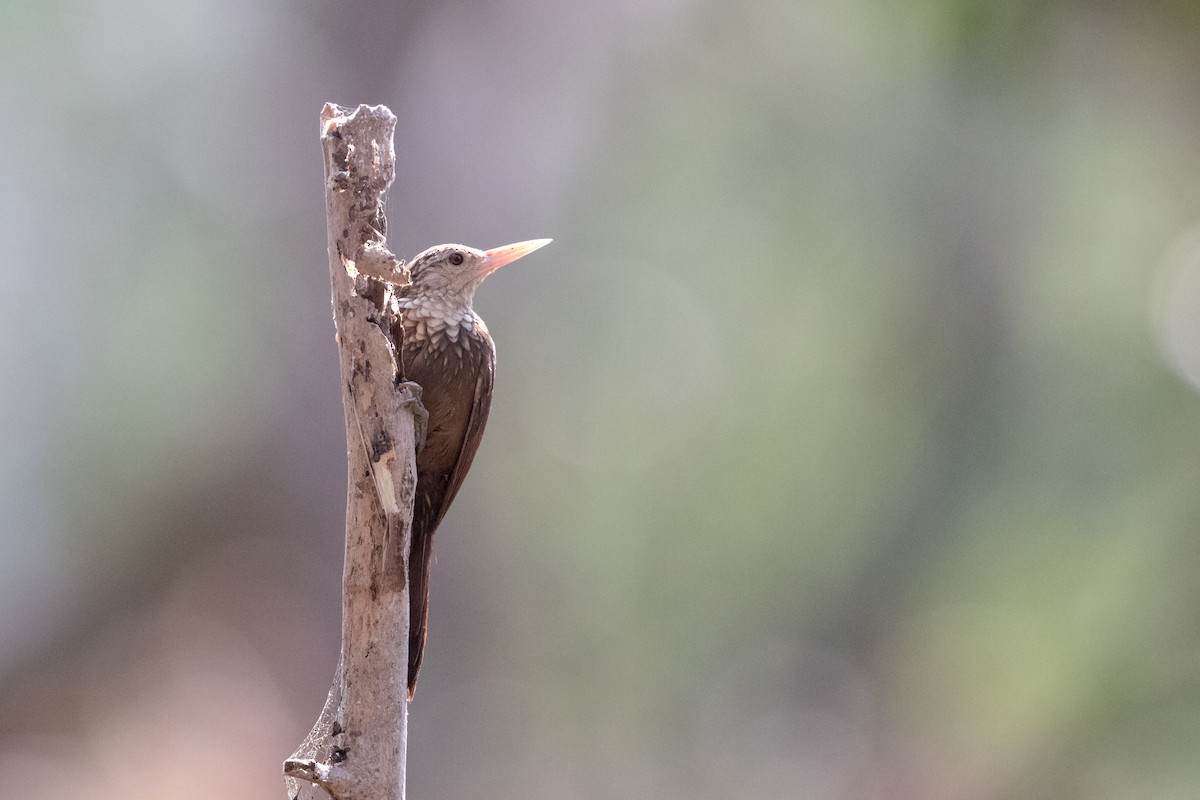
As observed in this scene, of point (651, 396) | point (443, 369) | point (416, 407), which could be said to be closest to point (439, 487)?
point (443, 369)

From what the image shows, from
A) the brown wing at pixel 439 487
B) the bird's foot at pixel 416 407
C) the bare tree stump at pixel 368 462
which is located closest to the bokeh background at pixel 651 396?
→ the brown wing at pixel 439 487

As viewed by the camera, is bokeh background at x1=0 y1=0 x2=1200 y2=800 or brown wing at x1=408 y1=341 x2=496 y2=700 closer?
brown wing at x1=408 y1=341 x2=496 y2=700

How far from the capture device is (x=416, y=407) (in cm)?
297

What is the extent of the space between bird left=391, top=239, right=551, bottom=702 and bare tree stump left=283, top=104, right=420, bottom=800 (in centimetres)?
A: 36

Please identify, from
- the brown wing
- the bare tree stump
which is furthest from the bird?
the bare tree stump

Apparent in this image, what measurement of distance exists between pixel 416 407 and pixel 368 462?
0.88ft

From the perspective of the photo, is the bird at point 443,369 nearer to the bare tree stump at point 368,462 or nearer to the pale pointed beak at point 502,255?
the pale pointed beak at point 502,255

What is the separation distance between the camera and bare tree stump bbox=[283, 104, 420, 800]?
272cm

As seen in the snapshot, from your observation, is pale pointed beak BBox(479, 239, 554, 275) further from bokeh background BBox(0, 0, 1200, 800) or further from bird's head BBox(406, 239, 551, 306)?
bokeh background BBox(0, 0, 1200, 800)

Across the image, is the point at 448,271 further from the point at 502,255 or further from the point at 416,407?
the point at 416,407

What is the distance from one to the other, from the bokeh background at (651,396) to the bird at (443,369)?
315 centimetres

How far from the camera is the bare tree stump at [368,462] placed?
2717mm

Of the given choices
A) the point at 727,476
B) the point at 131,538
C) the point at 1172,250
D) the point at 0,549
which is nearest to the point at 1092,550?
the point at 1172,250

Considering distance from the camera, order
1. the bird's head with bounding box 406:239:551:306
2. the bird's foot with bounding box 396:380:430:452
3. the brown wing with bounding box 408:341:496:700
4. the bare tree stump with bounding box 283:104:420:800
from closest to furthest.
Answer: the bare tree stump with bounding box 283:104:420:800 → the bird's foot with bounding box 396:380:430:452 → the brown wing with bounding box 408:341:496:700 → the bird's head with bounding box 406:239:551:306
